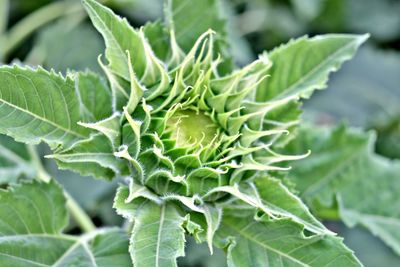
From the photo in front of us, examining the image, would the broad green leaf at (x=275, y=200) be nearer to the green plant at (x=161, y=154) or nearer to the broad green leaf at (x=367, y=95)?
the green plant at (x=161, y=154)

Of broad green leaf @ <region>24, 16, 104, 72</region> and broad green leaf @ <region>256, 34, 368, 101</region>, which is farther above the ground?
broad green leaf @ <region>24, 16, 104, 72</region>

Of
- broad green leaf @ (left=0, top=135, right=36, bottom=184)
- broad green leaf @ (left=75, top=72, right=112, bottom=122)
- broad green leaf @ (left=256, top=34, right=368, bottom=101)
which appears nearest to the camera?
broad green leaf @ (left=75, top=72, right=112, bottom=122)

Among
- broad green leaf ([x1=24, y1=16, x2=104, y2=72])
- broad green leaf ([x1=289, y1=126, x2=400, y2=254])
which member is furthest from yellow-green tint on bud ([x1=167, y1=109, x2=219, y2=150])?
broad green leaf ([x1=24, y1=16, x2=104, y2=72])

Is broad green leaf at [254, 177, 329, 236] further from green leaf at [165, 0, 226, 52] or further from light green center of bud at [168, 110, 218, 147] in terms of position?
green leaf at [165, 0, 226, 52]

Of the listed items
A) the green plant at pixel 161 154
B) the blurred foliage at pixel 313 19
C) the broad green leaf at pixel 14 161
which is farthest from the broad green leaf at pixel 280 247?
the blurred foliage at pixel 313 19

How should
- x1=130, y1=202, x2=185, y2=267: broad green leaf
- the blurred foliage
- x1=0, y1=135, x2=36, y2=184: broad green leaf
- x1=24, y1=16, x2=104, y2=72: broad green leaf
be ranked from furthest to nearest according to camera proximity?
the blurred foliage → x1=24, y1=16, x2=104, y2=72: broad green leaf → x1=0, y1=135, x2=36, y2=184: broad green leaf → x1=130, y1=202, x2=185, y2=267: broad green leaf

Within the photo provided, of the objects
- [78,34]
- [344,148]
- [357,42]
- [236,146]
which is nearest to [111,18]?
[236,146]

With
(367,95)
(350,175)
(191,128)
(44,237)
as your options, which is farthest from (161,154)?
(367,95)
